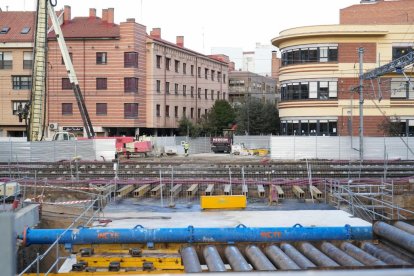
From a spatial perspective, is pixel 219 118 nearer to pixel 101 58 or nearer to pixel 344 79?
pixel 101 58

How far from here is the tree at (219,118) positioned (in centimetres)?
7175

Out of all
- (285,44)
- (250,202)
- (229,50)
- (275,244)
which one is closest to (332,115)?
(285,44)

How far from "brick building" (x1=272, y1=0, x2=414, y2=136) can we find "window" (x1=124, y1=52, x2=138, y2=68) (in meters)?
17.0

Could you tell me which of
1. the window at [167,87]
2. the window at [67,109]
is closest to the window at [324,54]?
the window at [167,87]

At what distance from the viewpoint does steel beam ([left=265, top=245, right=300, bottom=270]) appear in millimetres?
8429

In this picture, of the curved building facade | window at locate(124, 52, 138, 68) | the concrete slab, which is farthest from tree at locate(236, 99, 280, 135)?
the concrete slab

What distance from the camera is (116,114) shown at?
191 feet

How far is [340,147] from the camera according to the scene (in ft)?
136

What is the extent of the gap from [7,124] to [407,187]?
46186mm

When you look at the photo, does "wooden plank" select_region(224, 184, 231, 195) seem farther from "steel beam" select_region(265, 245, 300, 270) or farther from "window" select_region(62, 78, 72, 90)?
"window" select_region(62, 78, 72, 90)

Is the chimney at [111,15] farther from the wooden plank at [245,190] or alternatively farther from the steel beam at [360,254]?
the steel beam at [360,254]

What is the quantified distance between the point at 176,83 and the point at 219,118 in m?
9.09

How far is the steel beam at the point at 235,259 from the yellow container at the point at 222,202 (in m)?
8.30

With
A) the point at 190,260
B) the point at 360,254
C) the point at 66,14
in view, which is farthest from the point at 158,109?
the point at 360,254
